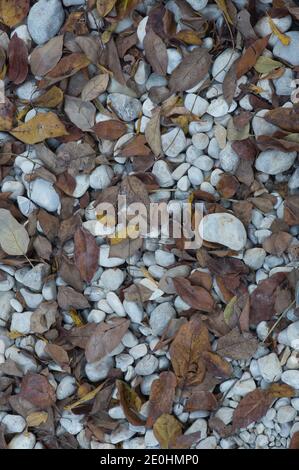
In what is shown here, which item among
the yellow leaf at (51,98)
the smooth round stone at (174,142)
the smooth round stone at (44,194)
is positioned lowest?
the smooth round stone at (44,194)

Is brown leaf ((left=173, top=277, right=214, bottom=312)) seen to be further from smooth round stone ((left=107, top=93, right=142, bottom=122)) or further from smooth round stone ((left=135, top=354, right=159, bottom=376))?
smooth round stone ((left=107, top=93, right=142, bottom=122))

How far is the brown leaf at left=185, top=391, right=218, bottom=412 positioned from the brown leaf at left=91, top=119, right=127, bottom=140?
1.49 feet

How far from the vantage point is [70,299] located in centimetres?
114

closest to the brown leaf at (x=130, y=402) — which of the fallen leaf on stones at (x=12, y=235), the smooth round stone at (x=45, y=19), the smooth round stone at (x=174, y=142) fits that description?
the fallen leaf on stones at (x=12, y=235)

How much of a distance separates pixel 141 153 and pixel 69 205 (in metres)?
0.15

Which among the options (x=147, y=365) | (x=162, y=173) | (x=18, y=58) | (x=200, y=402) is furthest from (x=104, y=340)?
(x=18, y=58)

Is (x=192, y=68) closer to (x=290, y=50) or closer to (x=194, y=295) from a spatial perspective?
(x=290, y=50)

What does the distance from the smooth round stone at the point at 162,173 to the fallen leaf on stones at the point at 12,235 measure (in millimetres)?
245

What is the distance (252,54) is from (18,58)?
0.40 metres

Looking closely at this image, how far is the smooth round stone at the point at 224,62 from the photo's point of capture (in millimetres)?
1136

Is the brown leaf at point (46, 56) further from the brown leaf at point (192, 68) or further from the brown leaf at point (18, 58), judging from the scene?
the brown leaf at point (192, 68)

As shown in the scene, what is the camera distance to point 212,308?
44.3 inches

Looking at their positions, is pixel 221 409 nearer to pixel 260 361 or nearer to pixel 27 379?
pixel 260 361

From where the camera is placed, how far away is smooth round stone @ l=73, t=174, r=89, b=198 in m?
1.16
